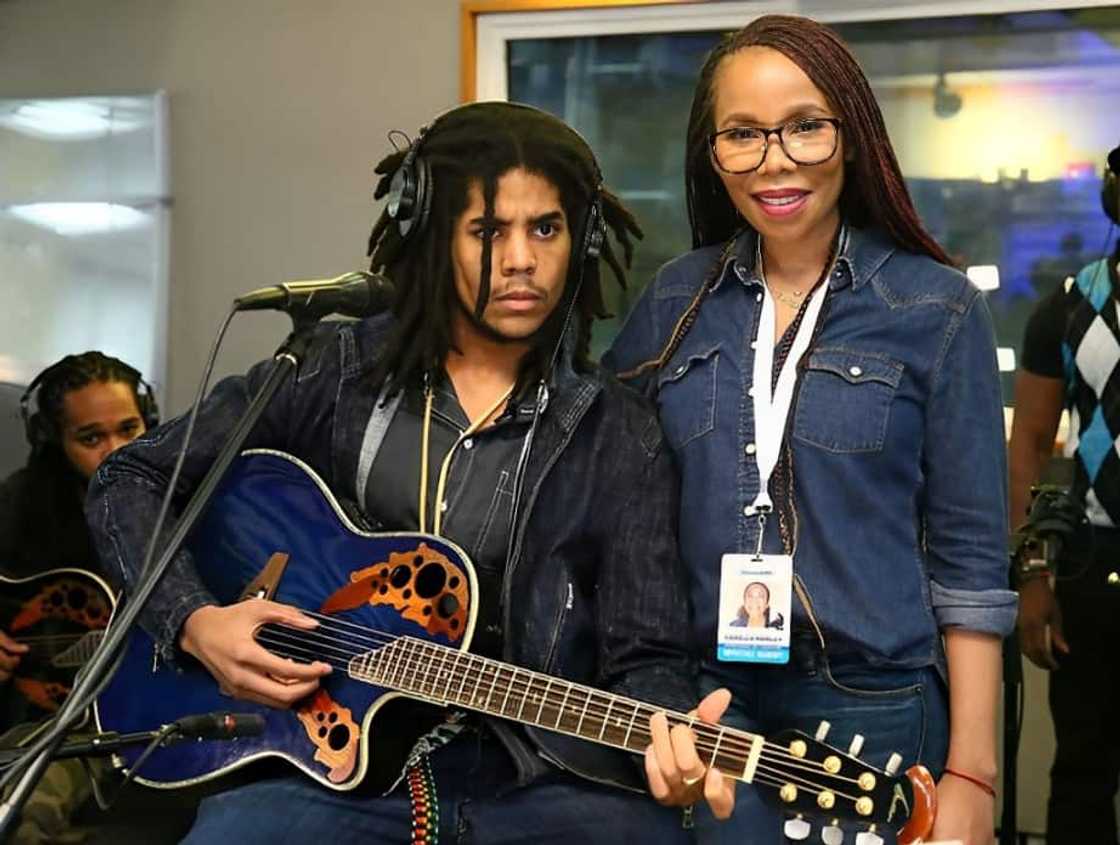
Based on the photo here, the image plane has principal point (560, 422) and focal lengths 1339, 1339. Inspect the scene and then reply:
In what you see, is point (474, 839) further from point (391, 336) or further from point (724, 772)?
point (391, 336)

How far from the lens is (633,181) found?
117 inches

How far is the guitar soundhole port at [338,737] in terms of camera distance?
5.13 feet

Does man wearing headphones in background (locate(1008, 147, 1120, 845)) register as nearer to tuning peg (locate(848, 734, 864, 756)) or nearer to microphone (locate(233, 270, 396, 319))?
tuning peg (locate(848, 734, 864, 756))

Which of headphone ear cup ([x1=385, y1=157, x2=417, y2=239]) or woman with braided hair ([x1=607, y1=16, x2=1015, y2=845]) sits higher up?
headphone ear cup ([x1=385, y1=157, x2=417, y2=239])

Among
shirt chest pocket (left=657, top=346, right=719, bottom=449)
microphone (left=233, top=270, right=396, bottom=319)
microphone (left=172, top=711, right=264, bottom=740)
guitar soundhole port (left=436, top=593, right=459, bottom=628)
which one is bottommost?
microphone (left=172, top=711, right=264, bottom=740)

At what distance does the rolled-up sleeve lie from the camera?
1.52 m

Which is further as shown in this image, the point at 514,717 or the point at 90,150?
the point at 90,150

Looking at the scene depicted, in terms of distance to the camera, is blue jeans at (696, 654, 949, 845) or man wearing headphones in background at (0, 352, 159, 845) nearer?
blue jeans at (696, 654, 949, 845)

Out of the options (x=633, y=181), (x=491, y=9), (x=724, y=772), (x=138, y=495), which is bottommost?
(x=724, y=772)

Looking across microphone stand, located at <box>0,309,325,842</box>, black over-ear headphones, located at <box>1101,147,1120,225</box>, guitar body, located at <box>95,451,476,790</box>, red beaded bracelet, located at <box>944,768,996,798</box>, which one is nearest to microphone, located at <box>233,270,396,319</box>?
microphone stand, located at <box>0,309,325,842</box>

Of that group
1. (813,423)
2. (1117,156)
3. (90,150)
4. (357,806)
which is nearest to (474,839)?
(357,806)

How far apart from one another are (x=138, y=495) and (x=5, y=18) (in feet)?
6.71

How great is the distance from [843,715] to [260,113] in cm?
221

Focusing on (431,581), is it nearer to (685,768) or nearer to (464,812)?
(464,812)
